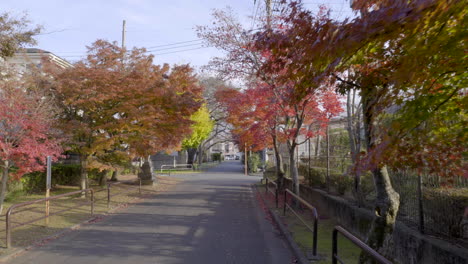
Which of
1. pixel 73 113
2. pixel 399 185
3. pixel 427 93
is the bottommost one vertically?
pixel 399 185

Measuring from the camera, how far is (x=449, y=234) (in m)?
6.05

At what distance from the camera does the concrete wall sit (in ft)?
17.5

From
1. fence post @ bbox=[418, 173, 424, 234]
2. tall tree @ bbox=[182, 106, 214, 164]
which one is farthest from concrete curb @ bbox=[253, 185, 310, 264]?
tall tree @ bbox=[182, 106, 214, 164]

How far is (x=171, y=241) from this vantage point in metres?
8.43

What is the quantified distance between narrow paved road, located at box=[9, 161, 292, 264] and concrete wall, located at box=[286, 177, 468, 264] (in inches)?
76.0

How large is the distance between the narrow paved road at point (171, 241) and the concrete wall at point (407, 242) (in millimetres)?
1931

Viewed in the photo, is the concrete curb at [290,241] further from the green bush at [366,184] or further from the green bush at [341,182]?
the green bush at [366,184]

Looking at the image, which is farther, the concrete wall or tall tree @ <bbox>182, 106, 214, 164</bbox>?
tall tree @ <bbox>182, 106, 214, 164</bbox>

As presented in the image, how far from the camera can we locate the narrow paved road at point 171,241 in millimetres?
7039

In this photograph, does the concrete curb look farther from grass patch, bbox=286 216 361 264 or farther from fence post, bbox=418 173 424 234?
fence post, bbox=418 173 424 234

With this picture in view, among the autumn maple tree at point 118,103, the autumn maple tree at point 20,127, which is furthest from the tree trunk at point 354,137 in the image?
the autumn maple tree at point 20,127

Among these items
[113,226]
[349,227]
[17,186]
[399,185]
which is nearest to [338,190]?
[349,227]

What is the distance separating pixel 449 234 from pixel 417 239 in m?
0.49

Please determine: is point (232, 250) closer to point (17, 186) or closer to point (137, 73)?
point (137, 73)
